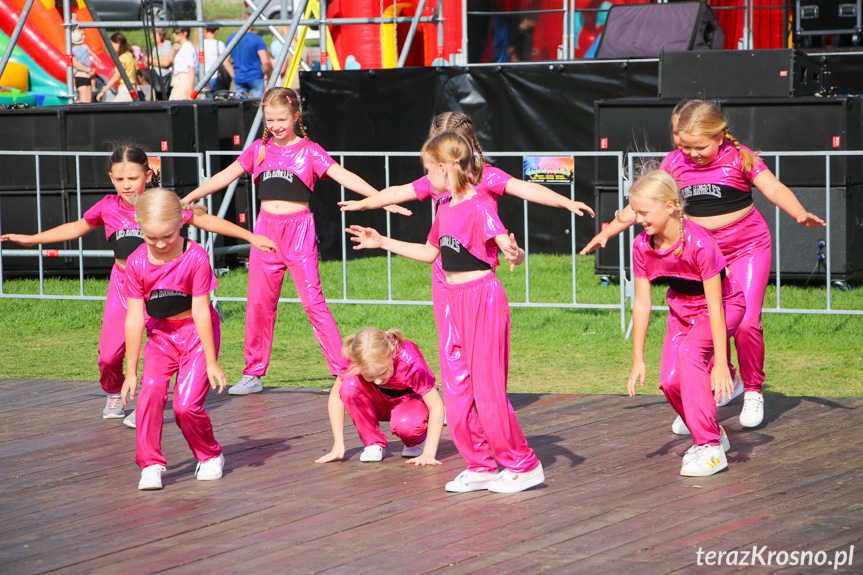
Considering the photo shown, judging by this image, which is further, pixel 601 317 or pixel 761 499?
pixel 601 317

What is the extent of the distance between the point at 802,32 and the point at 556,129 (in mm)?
3469

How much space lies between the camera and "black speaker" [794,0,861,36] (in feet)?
43.7

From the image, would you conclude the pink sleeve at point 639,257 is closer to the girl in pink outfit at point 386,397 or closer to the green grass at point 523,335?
the girl in pink outfit at point 386,397

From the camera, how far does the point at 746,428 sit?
5859 millimetres

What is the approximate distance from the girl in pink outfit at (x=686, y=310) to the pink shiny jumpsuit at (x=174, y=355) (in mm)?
1985

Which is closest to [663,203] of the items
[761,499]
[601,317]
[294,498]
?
[761,499]

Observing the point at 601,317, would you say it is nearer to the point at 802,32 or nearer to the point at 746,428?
the point at 746,428

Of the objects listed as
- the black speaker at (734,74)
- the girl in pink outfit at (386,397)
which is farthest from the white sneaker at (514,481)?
the black speaker at (734,74)

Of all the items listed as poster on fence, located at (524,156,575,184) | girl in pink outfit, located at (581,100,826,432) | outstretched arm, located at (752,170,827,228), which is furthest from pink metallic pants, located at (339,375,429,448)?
poster on fence, located at (524,156,575,184)

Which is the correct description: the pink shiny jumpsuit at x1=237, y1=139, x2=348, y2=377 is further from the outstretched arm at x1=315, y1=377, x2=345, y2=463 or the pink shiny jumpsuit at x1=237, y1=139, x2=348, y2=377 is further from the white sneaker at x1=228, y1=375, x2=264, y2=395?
the outstretched arm at x1=315, y1=377, x2=345, y2=463

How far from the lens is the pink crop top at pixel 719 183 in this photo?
581 centimetres

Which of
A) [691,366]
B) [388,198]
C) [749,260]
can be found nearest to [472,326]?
[691,366]

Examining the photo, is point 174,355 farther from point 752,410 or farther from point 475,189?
point 752,410

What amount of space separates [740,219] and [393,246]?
6.89 feet
